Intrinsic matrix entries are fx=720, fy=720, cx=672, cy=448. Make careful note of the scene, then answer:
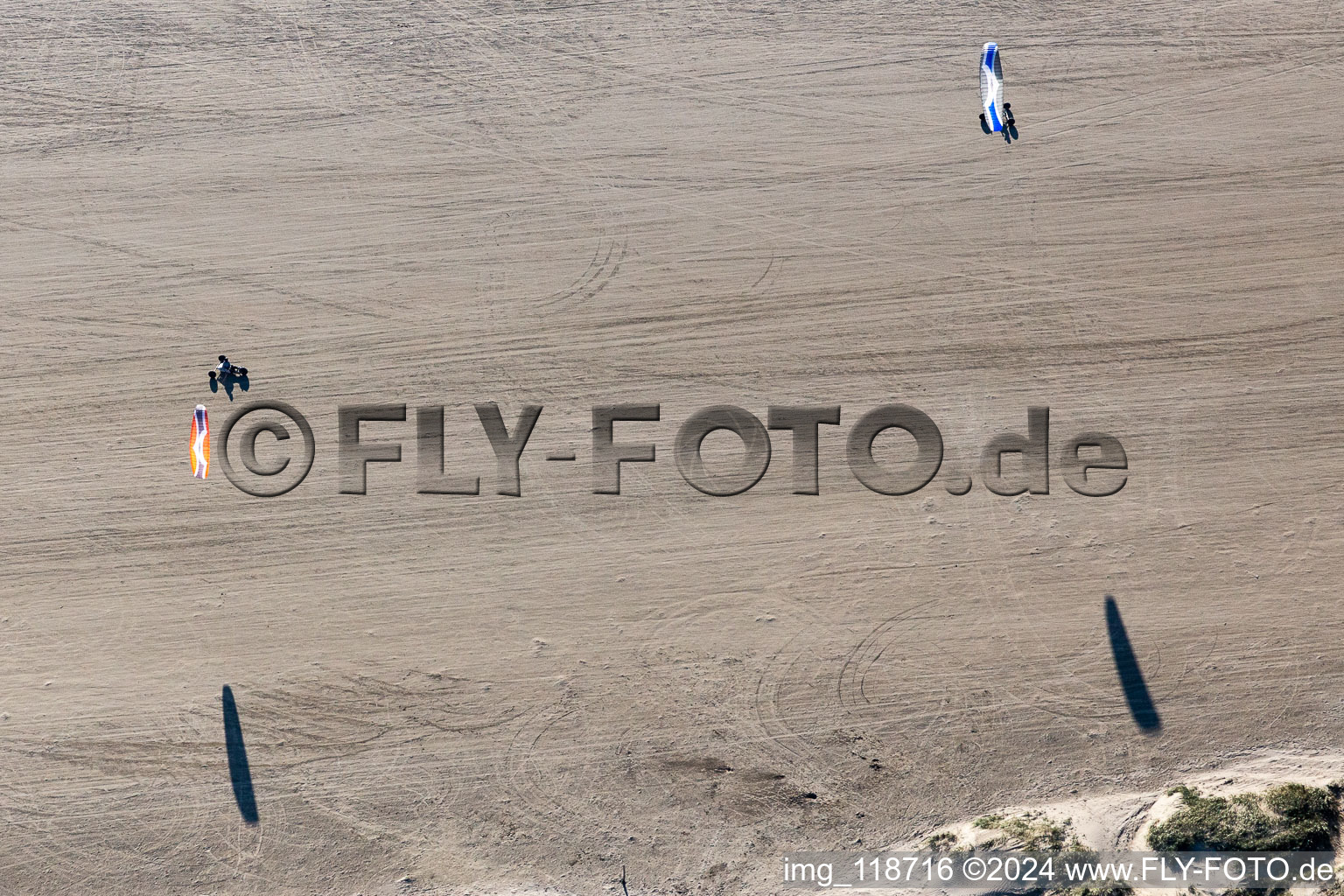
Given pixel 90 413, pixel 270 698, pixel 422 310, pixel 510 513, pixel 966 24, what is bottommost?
pixel 270 698

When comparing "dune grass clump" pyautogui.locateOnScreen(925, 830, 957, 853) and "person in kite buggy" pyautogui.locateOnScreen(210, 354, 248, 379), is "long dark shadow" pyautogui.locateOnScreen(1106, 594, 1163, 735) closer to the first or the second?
"dune grass clump" pyautogui.locateOnScreen(925, 830, 957, 853)

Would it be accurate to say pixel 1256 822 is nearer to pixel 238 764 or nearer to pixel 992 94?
pixel 992 94

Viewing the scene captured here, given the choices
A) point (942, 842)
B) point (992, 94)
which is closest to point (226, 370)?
point (992, 94)

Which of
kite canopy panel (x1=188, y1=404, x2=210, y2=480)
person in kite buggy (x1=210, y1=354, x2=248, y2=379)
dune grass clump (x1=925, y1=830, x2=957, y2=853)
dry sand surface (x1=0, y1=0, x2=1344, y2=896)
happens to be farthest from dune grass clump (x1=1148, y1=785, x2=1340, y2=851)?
person in kite buggy (x1=210, y1=354, x2=248, y2=379)

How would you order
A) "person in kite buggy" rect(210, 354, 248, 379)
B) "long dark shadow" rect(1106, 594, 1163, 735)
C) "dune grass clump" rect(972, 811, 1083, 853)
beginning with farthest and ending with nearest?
1. "person in kite buggy" rect(210, 354, 248, 379)
2. "long dark shadow" rect(1106, 594, 1163, 735)
3. "dune grass clump" rect(972, 811, 1083, 853)

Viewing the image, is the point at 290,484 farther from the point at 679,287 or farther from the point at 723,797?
the point at 723,797

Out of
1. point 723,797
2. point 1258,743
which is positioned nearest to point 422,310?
point 723,797

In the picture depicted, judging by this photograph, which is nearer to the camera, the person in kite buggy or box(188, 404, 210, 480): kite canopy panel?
box(188, 404, 210, 480): kite canopy panel
